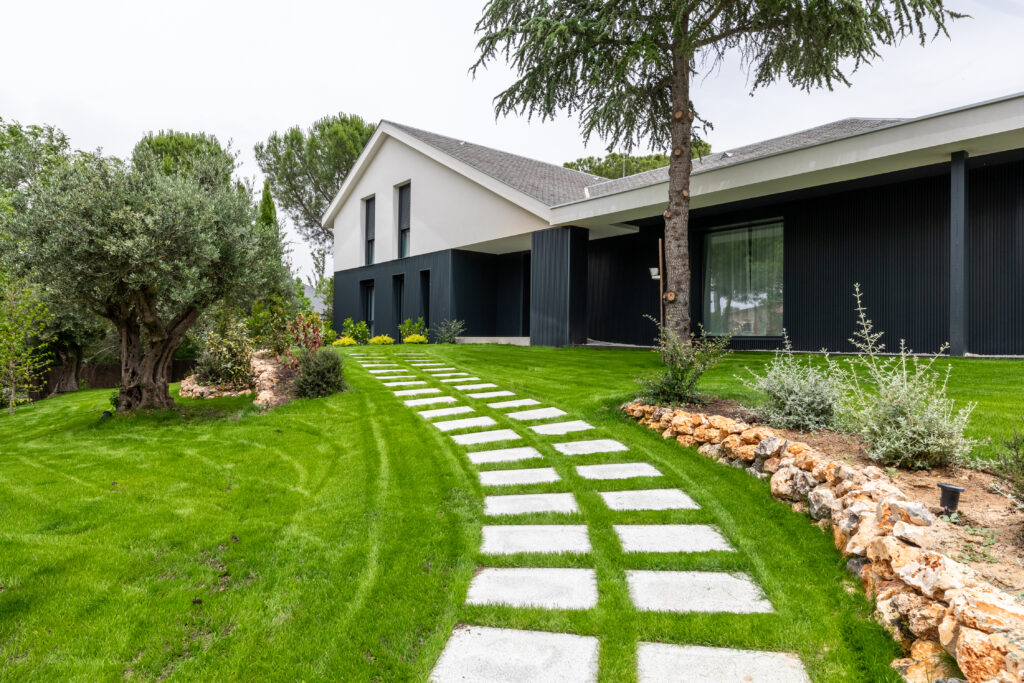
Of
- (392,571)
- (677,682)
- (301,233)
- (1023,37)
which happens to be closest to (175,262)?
(392,571)

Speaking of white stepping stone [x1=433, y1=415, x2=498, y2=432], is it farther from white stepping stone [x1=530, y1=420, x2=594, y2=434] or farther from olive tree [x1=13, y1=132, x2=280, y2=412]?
olive tree [x1=13, y1=132, x2=280, y2=412]

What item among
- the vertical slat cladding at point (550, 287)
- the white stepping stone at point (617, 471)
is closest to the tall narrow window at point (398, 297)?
the vertical slat cladding at point (550, 287)

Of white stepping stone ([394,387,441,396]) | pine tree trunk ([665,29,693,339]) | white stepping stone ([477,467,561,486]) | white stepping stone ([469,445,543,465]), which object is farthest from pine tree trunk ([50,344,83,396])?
pine tree trunk ([665,29,693,339])

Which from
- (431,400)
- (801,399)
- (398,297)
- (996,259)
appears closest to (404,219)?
(398,297)

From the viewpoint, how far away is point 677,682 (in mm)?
1599

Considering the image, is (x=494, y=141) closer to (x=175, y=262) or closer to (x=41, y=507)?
(x=175, y=262)

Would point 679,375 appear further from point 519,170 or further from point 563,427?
point 519,170

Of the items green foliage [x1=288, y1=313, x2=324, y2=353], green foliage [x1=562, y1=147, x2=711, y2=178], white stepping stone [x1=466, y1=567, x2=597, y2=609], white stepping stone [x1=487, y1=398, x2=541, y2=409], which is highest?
green foliage [x1=562, y1=147, x2=711, y2=178]

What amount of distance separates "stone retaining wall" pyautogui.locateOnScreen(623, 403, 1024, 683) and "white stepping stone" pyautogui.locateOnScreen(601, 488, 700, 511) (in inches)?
22.6

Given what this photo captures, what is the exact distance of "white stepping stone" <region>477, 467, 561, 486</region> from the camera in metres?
3.52

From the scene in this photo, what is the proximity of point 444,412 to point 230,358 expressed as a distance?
430 centimetres

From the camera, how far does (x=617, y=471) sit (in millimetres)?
3609

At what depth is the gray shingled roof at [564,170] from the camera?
10328 millimetres

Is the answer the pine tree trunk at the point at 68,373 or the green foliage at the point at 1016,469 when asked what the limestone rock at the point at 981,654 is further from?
the pine tree trunk at the point at 68,373
